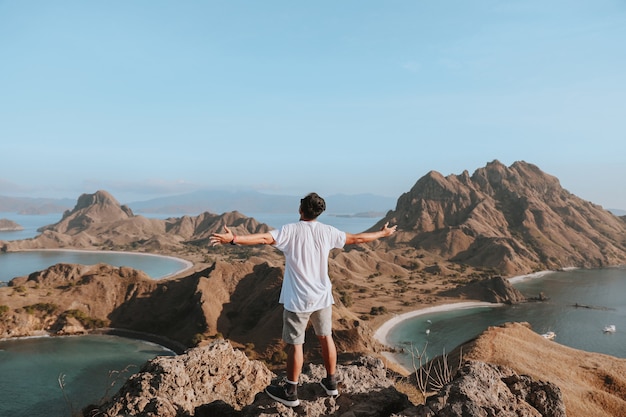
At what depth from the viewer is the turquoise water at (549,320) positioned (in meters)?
57.5

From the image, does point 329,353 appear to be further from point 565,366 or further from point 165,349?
point 165,349

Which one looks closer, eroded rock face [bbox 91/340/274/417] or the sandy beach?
eroded rock face [bbox 91/340/274/417]

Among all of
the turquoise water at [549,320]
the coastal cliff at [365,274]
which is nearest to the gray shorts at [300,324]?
the coastal cliff at [365,274]

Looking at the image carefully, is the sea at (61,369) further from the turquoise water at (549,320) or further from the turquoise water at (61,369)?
the turquoise water at (549,320)

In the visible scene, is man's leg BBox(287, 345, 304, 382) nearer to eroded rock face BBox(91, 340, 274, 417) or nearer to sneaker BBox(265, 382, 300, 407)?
sneaker BBox(265, 382, 300, 407)

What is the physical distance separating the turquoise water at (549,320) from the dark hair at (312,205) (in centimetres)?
4253

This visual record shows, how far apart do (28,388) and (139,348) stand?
12912 mm

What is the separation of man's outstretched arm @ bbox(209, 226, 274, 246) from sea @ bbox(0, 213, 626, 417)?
14.5 m

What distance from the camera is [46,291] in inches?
2315

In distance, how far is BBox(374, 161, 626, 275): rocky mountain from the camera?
416 ft

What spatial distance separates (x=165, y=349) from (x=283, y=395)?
49631 mm

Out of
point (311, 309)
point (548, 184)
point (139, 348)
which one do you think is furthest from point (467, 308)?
point (548, 184)

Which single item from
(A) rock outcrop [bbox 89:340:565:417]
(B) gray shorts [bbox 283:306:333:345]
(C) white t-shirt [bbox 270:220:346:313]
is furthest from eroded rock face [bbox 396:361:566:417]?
(C) white t-shirt [bbox 270:220:346:313]

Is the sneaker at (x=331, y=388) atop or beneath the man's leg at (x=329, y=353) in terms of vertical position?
beneath
